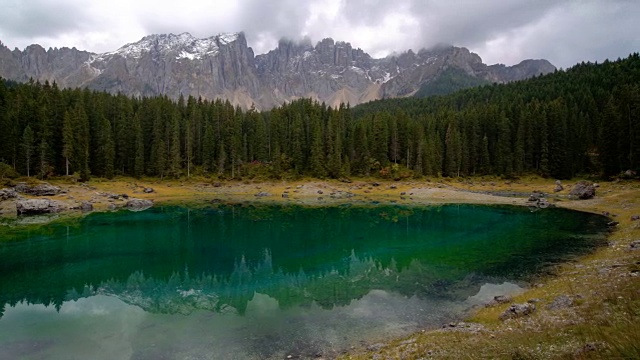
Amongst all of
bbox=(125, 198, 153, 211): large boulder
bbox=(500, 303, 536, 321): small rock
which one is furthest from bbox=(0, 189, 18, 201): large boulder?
bbox=(500, 303, 536, 321): small rock

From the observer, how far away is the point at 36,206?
63219 millimetres

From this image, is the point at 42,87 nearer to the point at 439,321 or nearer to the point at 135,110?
the point at 135,110

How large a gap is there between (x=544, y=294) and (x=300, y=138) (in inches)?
4236

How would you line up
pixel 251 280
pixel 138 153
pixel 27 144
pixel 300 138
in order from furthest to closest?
pixel 300 138, pixel 138 153, pixel 27 144, pixel 251 280

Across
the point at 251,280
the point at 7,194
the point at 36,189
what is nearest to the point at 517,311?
the point at 251,280

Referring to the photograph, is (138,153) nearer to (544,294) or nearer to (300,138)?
(300,138)

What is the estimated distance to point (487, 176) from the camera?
390 ft

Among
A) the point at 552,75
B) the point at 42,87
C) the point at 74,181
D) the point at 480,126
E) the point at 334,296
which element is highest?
the point at 552,75

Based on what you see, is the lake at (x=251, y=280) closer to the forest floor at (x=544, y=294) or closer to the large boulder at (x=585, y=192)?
the forest floor at (x=544, y=294)

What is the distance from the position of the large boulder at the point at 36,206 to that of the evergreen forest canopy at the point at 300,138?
98.0 ft

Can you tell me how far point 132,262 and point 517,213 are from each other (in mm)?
60839

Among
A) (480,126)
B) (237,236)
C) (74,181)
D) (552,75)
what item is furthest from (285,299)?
(552,75)

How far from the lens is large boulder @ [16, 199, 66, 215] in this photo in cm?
6266

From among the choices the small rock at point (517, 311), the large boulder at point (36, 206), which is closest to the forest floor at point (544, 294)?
the small rock at point (517, 311)
